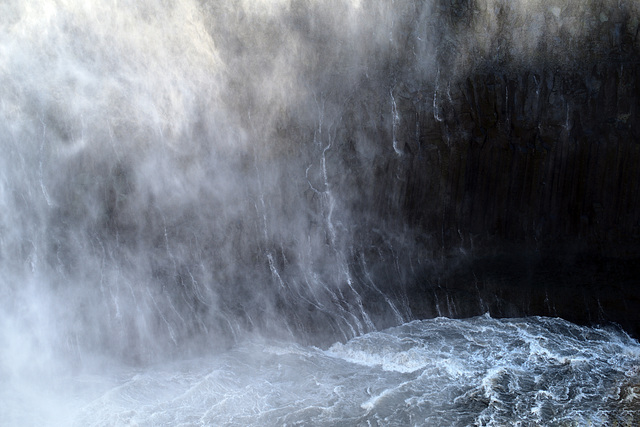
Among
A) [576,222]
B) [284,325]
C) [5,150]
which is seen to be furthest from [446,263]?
[5,150]

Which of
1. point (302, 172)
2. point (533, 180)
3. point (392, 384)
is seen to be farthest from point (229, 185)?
point (533, 180)

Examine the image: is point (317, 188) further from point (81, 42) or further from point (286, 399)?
point (81, 42)

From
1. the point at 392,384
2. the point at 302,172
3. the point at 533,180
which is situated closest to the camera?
the point at 392,384

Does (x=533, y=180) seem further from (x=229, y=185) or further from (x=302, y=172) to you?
(x=229, y=185)

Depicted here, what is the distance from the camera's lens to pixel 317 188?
42.5ft

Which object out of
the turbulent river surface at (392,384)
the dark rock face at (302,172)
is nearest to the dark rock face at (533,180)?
the dark rock face at (302,172)

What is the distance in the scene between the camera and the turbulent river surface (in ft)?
33.7

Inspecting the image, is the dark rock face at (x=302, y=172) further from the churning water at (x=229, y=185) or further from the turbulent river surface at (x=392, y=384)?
the turbulent river surface at (x=392, y=384)

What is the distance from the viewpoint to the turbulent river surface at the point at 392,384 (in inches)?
404

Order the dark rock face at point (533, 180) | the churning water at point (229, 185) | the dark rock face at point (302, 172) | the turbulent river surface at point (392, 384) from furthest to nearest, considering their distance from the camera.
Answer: the churning water at point (229, 185)
the dark rock face at point (302, 172)
the dark rock face at point (533, 180)
the turbulent river surface at point (392, 384)

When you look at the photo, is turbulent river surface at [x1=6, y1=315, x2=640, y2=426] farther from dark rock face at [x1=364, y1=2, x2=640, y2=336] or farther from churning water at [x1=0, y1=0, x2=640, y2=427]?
dark rock face at [x1=364, y1=2, x2=640, y2=336]

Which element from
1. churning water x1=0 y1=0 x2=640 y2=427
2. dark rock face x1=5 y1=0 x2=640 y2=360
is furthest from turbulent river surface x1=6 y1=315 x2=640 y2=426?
dark rock face x1=5 y1=0 x2=640 y2=360

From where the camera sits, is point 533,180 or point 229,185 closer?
point 533,180

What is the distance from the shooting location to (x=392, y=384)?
1120cm
